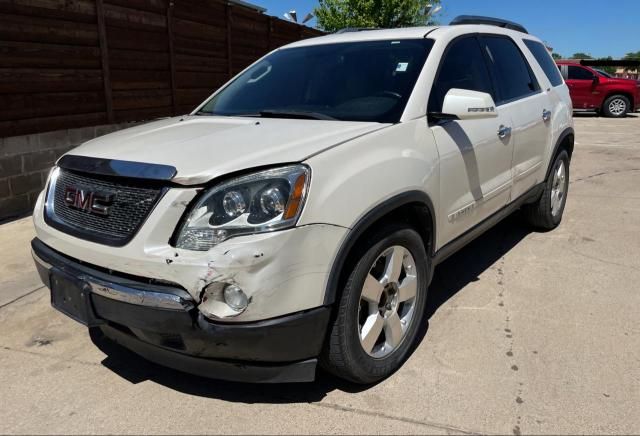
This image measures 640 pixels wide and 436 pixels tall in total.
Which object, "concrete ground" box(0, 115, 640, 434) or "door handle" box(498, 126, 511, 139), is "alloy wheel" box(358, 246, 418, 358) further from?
"door handle" box(498, 126, 511, 139)

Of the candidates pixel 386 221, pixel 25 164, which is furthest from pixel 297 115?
pixel 25 164

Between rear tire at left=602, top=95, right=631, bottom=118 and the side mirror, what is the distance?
60.5ft

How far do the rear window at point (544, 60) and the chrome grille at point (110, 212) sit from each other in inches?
151

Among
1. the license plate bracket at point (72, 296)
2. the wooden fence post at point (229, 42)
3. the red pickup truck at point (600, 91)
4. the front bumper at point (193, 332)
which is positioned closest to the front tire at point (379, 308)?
the front bumper at point (193, 332)

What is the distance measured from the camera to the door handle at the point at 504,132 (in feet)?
12.0

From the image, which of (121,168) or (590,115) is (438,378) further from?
(590,115)

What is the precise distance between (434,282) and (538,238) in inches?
63.1

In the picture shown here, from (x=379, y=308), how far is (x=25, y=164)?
483cm

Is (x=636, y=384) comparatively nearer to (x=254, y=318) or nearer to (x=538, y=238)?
(x=254, y=318)

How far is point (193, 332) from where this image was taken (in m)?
2.17

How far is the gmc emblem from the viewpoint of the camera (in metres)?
2.38

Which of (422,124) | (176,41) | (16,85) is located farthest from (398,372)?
(176,41)

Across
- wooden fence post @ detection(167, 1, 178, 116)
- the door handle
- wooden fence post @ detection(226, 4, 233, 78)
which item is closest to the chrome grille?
the door handle

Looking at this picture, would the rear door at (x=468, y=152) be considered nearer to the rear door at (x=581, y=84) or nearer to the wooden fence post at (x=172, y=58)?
the wooden fence post at (x=172, y=58)
